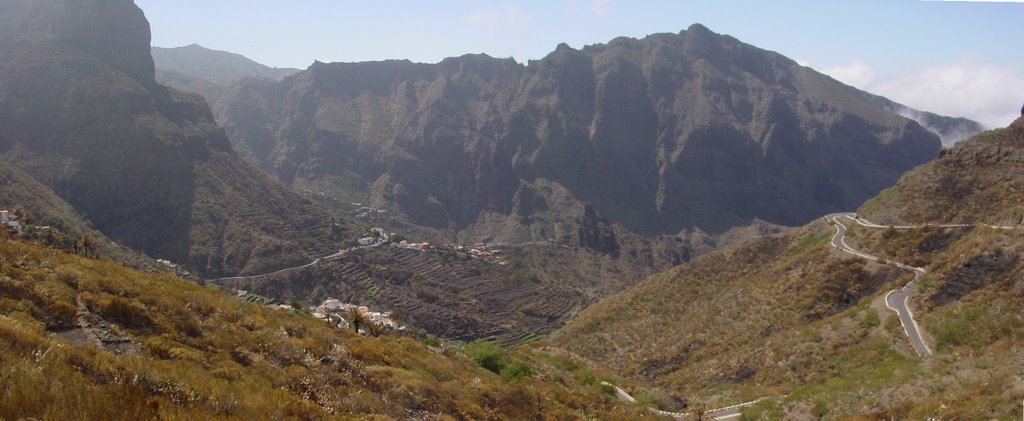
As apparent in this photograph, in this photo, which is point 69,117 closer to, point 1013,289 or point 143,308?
point 143,308

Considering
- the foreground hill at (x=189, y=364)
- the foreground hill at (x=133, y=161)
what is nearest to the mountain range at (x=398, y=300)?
the foreground hill at (x=189, y=364)

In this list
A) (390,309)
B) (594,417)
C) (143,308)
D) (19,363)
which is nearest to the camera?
(19,363)

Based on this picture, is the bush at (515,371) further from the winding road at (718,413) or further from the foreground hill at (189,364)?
the winding road at (718,413)

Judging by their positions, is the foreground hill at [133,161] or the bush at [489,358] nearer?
the bush at [489,358]

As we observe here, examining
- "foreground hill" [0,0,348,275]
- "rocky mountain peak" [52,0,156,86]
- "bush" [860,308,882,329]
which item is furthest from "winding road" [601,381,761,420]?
"rocky mountain peak" [52,0,156,86]

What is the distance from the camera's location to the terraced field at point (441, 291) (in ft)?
310

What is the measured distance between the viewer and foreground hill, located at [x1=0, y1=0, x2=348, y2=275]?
101062mm

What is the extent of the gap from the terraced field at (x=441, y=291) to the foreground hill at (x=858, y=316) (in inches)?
1483

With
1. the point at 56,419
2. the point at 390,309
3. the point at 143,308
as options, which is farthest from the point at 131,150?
the point at 56,419

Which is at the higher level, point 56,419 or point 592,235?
point 56,419

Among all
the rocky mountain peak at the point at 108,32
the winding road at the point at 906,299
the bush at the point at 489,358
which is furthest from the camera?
the rocky mountain peak at the point at 108,32

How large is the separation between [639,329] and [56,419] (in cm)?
5092

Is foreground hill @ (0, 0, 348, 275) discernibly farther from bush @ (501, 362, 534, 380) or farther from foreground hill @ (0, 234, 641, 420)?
foreground hill @ (0, 234, 641, 420)

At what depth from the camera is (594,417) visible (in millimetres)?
19719
